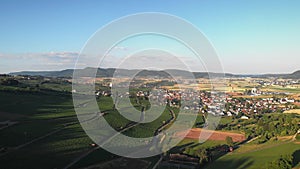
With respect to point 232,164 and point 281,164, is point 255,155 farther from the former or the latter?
point 281,164

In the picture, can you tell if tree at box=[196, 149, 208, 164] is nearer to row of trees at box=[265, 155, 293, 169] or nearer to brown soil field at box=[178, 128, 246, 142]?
row of trees at box=[265, 155, 293, 169]

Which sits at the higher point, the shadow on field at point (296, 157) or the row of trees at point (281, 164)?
the row of trees at point (281, 164)

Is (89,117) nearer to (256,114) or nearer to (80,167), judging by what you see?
(80,167)

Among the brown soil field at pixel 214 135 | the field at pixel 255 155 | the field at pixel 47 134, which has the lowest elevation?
the field at pixel 255 155

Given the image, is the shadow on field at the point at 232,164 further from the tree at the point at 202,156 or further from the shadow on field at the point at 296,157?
the shadow on field at the point at 296,157

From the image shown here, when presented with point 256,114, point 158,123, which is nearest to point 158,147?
point 158,123

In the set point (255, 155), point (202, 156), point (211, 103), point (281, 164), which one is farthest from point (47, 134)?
point (211, 103)

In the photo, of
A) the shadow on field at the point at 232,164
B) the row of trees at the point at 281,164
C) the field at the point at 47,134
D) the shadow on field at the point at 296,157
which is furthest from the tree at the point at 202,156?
the shadow on field at the point at 296,157

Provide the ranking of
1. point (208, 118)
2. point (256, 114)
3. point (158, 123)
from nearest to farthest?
point (158, 123), point (208, 118), point (256, 114)

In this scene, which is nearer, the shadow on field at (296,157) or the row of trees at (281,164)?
the row of trees at (281,164)
